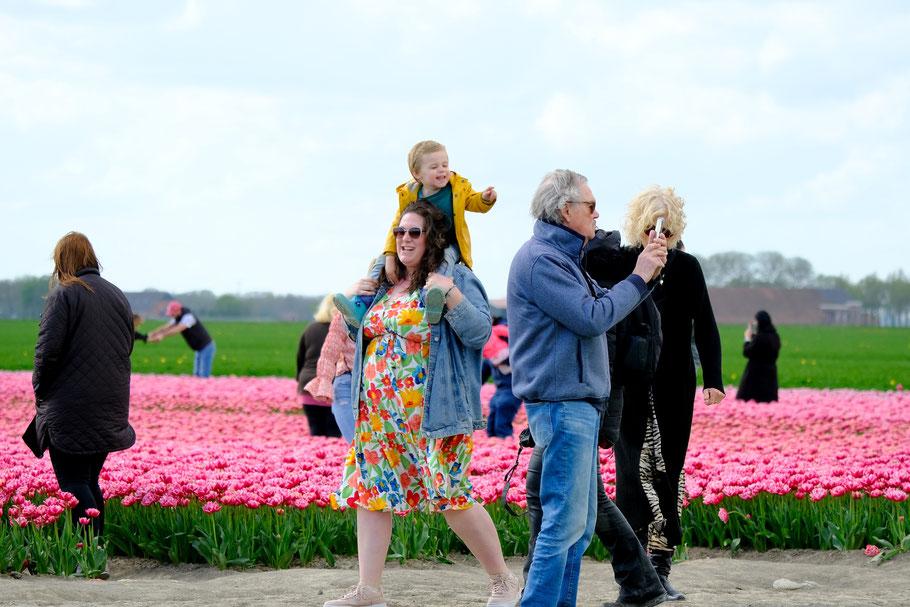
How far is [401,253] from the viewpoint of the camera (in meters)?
4.83

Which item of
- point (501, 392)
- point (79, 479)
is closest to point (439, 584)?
point (79, 479)

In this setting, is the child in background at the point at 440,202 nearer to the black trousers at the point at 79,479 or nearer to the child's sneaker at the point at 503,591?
the child's sneaker at the point at 503,591

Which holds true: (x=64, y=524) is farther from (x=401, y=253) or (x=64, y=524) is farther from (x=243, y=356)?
(x=243, y=356)

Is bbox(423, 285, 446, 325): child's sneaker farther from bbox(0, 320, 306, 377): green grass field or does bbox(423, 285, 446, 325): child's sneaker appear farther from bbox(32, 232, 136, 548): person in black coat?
bbox(0, 320, 306, 377): green grass field

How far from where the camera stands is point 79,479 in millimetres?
6418

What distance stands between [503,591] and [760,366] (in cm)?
1261

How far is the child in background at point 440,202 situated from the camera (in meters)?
4.91

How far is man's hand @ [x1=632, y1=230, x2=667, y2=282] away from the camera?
4.29m

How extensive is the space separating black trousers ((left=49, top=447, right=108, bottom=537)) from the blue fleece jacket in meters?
3.30

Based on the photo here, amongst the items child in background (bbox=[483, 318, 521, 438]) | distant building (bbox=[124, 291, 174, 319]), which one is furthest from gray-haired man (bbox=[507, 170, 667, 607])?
child in background (bbox=[483, 318, 521, 438])

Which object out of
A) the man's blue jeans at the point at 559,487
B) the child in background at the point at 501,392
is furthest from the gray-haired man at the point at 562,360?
the child in background at the point at 501,392

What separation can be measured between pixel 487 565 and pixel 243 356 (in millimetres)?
38162

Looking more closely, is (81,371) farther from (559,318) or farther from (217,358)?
(217,358)

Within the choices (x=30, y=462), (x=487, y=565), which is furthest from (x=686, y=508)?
(x=30, y=462)
